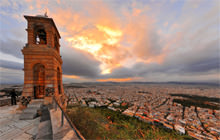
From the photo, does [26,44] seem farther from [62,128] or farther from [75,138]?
[75,138]

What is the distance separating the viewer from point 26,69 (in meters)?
6.01

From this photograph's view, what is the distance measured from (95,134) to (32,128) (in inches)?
123

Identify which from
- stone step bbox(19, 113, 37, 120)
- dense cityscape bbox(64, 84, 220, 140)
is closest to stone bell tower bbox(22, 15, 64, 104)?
stone step bbox(19, 113, 37, 120)

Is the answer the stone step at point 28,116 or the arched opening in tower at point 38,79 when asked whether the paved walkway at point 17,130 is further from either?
the arched opening in tower at point 38,79

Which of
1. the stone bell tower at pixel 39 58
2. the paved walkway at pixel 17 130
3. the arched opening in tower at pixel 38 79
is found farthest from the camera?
the arched opening in tower at pixel 38 79

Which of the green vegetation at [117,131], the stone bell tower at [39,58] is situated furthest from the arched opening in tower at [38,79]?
the green vegetation at [117,131]

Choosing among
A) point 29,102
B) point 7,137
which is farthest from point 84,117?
point 29,102

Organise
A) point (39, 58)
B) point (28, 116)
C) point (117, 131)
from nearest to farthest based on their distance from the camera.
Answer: point (117, 131), point (28, 116), point (39, 58)

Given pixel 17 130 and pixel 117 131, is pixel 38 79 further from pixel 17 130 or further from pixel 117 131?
pixel 117 131

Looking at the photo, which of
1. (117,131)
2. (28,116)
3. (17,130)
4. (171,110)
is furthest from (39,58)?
(171,110)

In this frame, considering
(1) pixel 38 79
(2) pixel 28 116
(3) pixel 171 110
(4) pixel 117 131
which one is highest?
(1) pixel 38 79

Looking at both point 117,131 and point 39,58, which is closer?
point 117,131

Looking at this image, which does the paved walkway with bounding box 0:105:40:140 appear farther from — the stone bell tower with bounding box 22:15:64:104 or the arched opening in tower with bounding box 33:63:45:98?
the arched opening in tower with bounding box 33:63:45:98

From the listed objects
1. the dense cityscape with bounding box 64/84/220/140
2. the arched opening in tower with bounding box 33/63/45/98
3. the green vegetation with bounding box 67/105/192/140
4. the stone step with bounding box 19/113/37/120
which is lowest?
the dense cityscape with bounding box 64/84/220/140
